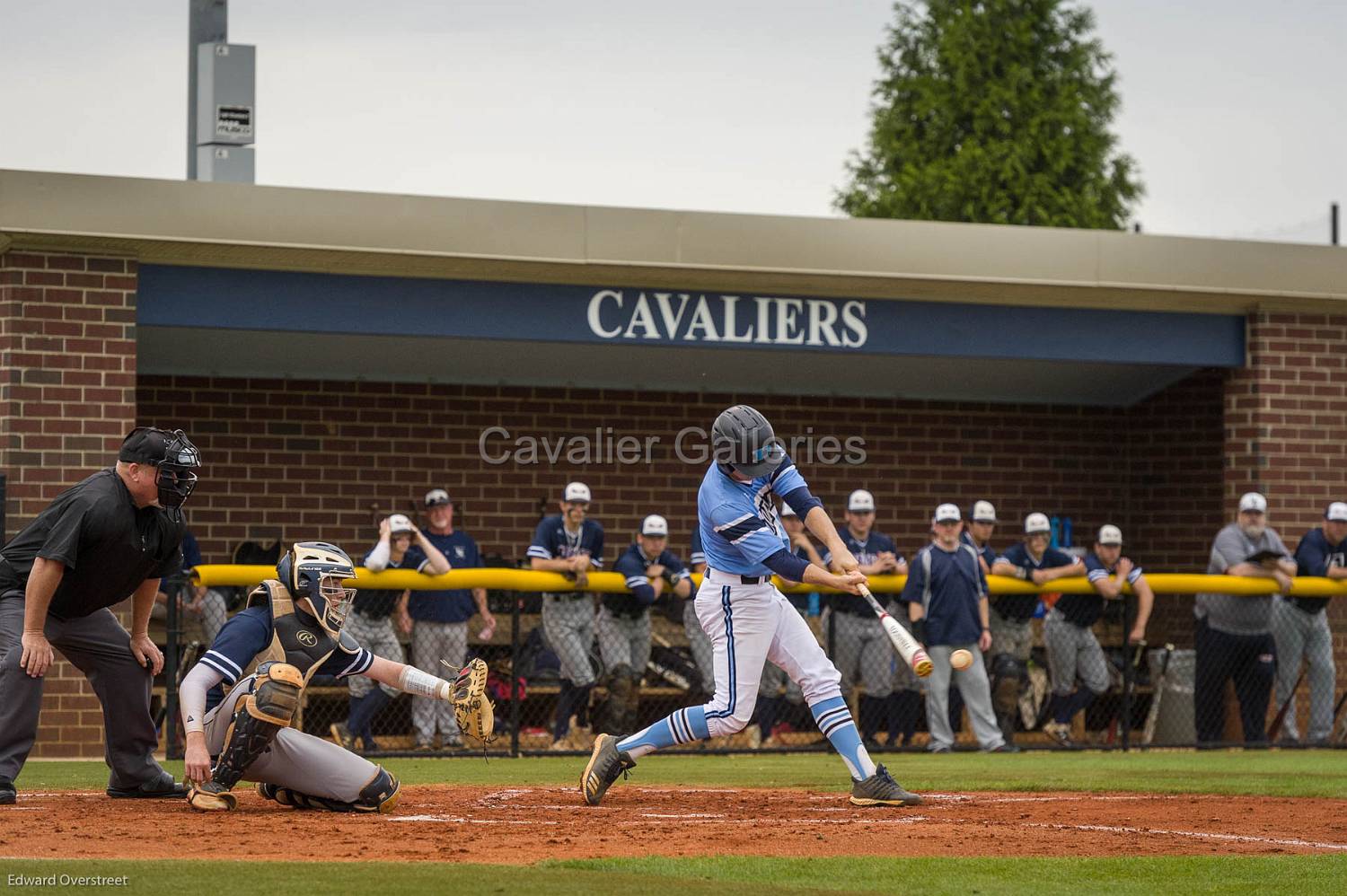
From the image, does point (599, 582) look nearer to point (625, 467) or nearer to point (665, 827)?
point (625, 467)

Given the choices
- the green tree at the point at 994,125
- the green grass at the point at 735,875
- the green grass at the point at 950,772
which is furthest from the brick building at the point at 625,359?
the green tree at the point at 994,125

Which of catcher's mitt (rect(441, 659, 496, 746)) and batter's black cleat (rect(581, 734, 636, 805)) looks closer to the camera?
catcher's mitt (rect(441, 659, 496, 746))

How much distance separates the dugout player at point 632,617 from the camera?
44.2 feet

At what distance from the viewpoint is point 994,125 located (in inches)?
1556

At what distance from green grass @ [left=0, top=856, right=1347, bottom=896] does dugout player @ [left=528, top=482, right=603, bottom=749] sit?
6.74m

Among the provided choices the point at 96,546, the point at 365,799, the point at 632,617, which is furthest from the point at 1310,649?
the point at 96,546

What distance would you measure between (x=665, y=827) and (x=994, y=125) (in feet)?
110

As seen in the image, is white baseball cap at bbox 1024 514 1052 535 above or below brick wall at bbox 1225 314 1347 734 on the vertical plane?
below

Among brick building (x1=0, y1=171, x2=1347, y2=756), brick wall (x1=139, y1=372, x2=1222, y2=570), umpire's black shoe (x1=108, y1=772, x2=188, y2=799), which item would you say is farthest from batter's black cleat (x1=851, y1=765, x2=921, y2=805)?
brick wall (x1=139, y1=372, x2=1222, y2=570)

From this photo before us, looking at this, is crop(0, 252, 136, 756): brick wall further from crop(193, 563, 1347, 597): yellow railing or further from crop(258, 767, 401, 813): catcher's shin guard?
crop(258, 767, 401, 813): catcher's shin guard

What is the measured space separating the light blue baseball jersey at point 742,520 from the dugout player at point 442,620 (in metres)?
4.94

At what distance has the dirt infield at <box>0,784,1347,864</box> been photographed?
687 centimetres

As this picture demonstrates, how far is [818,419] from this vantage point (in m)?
17.7

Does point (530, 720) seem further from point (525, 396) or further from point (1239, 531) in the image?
point (1239, 531)
